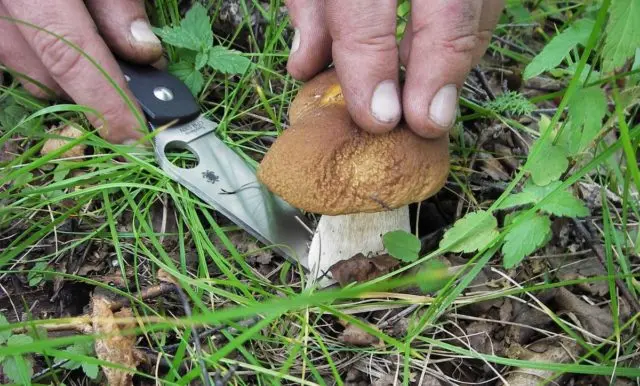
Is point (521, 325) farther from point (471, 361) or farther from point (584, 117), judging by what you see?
point (584, 117)

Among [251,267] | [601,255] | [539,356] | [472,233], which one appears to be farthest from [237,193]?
[601,255]

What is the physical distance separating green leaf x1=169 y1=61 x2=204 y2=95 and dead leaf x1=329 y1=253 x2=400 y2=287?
0.87 meters

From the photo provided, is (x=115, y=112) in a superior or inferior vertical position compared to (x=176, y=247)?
superior

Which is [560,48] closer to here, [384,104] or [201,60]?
[384,104]

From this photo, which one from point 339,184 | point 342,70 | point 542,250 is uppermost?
point 342,70

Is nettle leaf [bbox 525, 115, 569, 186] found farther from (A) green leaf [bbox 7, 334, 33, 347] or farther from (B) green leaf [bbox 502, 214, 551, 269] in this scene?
(A) green leaf [bbox 7, 334, 33, 347]

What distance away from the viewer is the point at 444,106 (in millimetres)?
1253

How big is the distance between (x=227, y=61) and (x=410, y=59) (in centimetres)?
87

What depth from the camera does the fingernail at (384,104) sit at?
4.10ft

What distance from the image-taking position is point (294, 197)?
131 cm

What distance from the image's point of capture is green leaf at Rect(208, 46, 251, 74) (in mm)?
1910

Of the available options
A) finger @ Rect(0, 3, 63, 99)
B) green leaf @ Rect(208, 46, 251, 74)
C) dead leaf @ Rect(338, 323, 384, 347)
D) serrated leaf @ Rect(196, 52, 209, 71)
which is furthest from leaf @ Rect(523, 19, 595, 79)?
finger @ Rect(0, 3, 63, 99)

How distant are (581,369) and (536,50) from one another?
1.69 m

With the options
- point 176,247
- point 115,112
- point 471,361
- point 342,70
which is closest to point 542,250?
point 471,361
